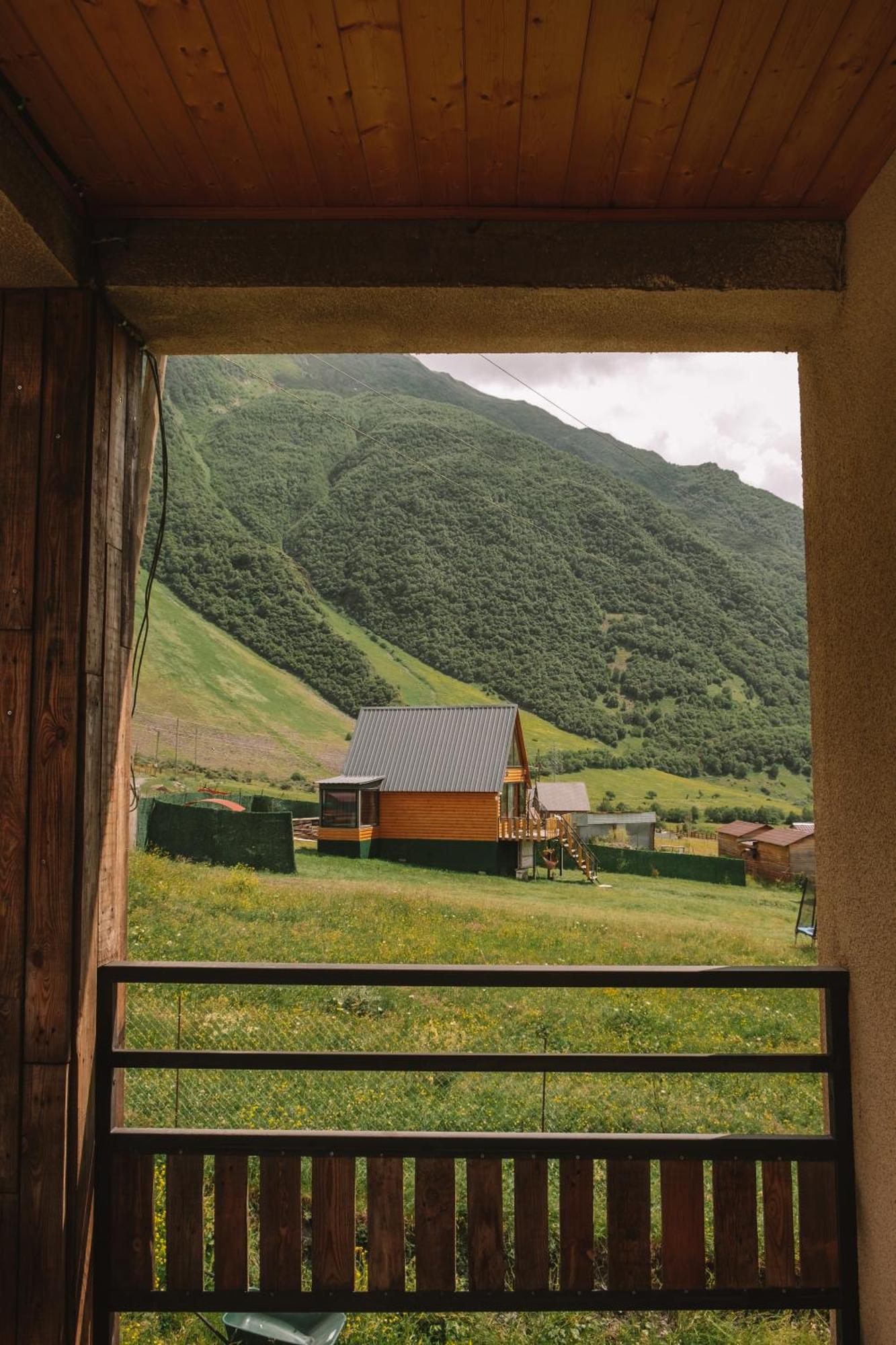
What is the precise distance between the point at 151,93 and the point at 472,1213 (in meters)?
2.11

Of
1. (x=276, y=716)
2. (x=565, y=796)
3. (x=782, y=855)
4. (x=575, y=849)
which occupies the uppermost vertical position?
(x=276, y=716)

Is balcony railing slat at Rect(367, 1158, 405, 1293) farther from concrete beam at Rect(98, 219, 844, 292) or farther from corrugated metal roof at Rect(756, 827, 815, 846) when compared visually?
corrugated metal roof at Rect(756, 827, 815, 846)

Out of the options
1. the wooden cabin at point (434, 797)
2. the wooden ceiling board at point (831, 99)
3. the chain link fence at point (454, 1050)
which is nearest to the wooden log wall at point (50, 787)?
the wooden ceiling board at point (831, 99)

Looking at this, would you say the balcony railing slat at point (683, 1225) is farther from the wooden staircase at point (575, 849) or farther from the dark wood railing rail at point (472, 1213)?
the wooden staircase at point (575, 849)

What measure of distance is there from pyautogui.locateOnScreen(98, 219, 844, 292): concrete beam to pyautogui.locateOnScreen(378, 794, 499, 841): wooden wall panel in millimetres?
12463

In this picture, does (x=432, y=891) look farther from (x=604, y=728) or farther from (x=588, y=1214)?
(x=604, y=728)

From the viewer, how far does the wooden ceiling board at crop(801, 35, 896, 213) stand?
1.38m

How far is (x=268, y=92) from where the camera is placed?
1.39 meters

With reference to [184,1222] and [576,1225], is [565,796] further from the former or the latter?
[184,1222]

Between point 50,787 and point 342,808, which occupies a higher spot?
point 50,787

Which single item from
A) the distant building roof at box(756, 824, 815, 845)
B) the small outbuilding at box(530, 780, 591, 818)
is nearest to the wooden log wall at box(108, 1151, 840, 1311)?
the distant building roof at box(756, 824, 815, 845)

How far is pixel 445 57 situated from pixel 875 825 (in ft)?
4.97

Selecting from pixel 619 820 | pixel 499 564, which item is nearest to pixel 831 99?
pixel 619 820

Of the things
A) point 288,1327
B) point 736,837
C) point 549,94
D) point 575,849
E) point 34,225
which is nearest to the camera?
point 549,94
